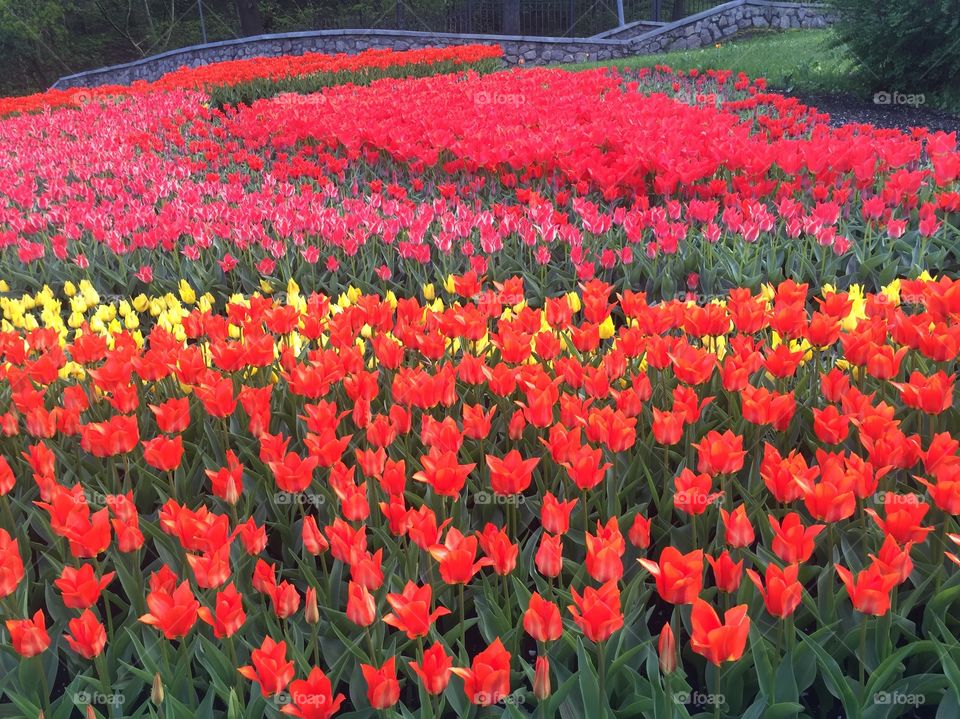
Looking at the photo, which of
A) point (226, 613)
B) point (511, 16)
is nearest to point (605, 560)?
point (226, 613)

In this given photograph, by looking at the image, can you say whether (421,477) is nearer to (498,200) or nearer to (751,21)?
(498,200)

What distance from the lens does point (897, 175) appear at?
5.13m

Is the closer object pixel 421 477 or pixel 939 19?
pixel 421 477

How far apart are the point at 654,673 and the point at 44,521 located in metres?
1.67

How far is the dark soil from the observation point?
409 inches

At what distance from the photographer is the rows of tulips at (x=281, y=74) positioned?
14.9 meters

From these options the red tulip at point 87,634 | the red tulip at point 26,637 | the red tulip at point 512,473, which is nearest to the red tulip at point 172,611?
the red tulip at point 87,634

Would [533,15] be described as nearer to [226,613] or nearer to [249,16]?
[249,16]

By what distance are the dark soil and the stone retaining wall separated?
33.5 feet

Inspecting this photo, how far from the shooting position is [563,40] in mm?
22125

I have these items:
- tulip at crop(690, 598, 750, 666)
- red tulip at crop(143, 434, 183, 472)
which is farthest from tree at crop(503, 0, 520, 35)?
tulip at crop(690, 598, 750, 666)

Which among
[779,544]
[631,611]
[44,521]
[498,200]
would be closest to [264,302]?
[44,521]

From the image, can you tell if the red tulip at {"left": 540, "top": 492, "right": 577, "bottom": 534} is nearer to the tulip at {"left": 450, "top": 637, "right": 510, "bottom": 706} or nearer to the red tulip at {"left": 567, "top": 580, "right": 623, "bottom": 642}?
the red tulip at {"left": 567, "top": 580, "right": 623, "bottom": 642}

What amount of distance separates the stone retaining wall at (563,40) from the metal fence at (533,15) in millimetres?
3484
